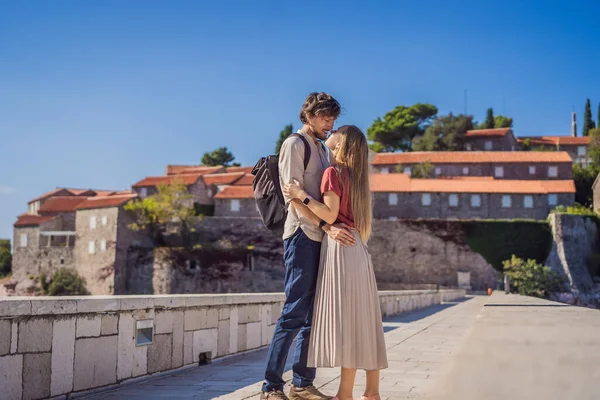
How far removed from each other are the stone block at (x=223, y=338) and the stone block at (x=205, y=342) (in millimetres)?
91

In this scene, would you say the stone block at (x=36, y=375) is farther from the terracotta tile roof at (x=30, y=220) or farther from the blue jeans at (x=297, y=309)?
the terracotta tile roof at (x=30, y=220)

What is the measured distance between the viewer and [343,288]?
149 inches

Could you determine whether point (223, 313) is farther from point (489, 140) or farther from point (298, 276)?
point (489, 140)

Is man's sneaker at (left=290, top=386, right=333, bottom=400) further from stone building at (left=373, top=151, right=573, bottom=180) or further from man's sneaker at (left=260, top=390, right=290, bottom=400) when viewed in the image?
stone building at (left=373, top=151, right=573, bottom=180)

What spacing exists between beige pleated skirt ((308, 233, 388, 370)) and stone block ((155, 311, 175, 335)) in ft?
7.35

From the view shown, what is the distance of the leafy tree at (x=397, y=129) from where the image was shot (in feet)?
257

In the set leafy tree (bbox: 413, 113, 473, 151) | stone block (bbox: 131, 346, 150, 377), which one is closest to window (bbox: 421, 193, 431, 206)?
leafy tree (bbox: 413, 113, 473, 151)

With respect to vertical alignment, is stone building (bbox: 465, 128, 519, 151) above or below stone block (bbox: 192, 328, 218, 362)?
above

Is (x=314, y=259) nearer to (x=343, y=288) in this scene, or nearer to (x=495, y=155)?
(x=343, y=288)

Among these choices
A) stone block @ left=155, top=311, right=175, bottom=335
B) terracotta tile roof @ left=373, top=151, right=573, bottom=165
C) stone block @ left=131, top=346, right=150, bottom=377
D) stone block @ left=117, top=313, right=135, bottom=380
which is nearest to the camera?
stone block @ left=117, top=313, right=135, bottom=380

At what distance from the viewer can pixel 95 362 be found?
4848 millimetres

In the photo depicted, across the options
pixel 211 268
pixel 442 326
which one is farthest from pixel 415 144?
pixel 442 326

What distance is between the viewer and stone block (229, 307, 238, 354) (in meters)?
7.14

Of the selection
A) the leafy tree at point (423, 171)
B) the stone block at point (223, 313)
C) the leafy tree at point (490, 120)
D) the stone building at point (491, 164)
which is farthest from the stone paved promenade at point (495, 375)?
the leafy tree at point (490, 120)
